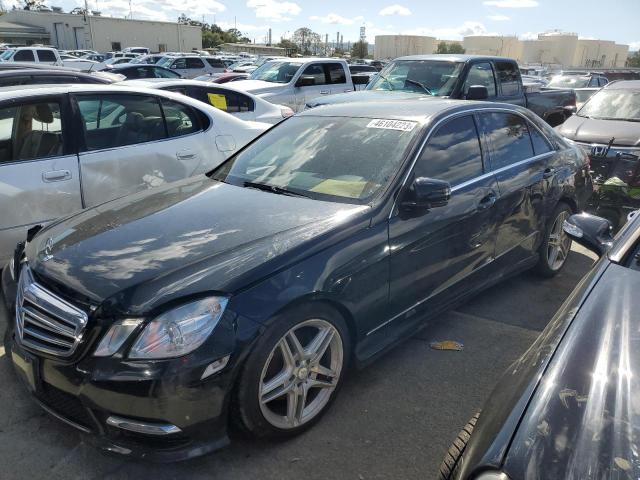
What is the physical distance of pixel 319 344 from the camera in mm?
2617

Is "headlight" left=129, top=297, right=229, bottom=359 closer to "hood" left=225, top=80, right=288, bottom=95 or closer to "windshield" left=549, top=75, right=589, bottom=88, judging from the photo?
"hood" left=225, top=80, right=288, bottom=95

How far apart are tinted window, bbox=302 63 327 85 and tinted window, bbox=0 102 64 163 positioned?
29.3 ft

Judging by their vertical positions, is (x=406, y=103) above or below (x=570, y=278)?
above

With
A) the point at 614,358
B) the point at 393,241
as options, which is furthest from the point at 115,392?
the point at 614,358

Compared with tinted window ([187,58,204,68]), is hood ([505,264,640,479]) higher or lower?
higher

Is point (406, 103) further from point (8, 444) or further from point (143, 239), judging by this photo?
point (8, 444)

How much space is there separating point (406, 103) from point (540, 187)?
53.5 inches

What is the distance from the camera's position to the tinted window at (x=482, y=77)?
8.52 m

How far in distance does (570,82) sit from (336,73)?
30.6ft

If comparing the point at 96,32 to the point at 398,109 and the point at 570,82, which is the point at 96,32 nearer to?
the point at 570,82

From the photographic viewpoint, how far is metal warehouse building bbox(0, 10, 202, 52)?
60.1 m

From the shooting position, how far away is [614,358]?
5.71ft

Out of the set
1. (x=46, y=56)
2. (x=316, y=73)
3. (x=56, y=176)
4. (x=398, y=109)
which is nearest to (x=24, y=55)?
(x=46, y=56)

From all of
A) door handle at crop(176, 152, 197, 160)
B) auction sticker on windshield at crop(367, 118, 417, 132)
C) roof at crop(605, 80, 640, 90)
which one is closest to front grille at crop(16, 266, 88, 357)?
auction sticker on windshield at crop(367, 118, 417, 132)
